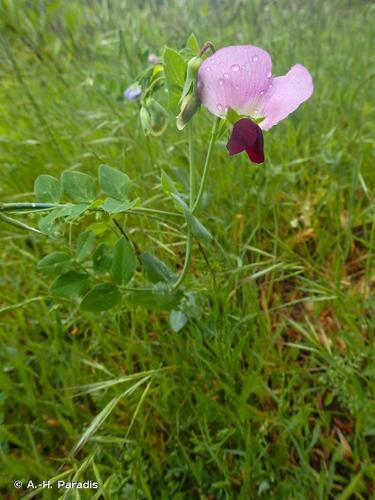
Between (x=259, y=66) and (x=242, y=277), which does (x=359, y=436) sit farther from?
(x=259, y=66)

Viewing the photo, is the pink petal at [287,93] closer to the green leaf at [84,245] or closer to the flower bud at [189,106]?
the flower bud at [189,106]

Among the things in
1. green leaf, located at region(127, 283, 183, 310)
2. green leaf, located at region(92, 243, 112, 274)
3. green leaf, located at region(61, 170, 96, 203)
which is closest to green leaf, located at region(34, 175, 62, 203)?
green leaf, located at region(61, 170, 96, 203)

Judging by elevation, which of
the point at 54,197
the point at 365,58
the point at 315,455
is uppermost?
the point at 54,197

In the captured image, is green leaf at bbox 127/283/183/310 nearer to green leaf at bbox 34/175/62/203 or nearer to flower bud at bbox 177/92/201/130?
green leaf at bbox 34/175/62/203

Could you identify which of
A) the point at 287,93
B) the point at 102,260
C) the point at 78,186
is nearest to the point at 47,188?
the point at 78,186

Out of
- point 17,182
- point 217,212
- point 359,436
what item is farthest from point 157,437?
point 17,182

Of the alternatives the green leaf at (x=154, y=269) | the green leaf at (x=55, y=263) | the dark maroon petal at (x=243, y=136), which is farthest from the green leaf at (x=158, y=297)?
the dark maroon petal at (x=243, y=136)

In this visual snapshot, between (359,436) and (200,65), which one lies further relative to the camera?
(359,436)
